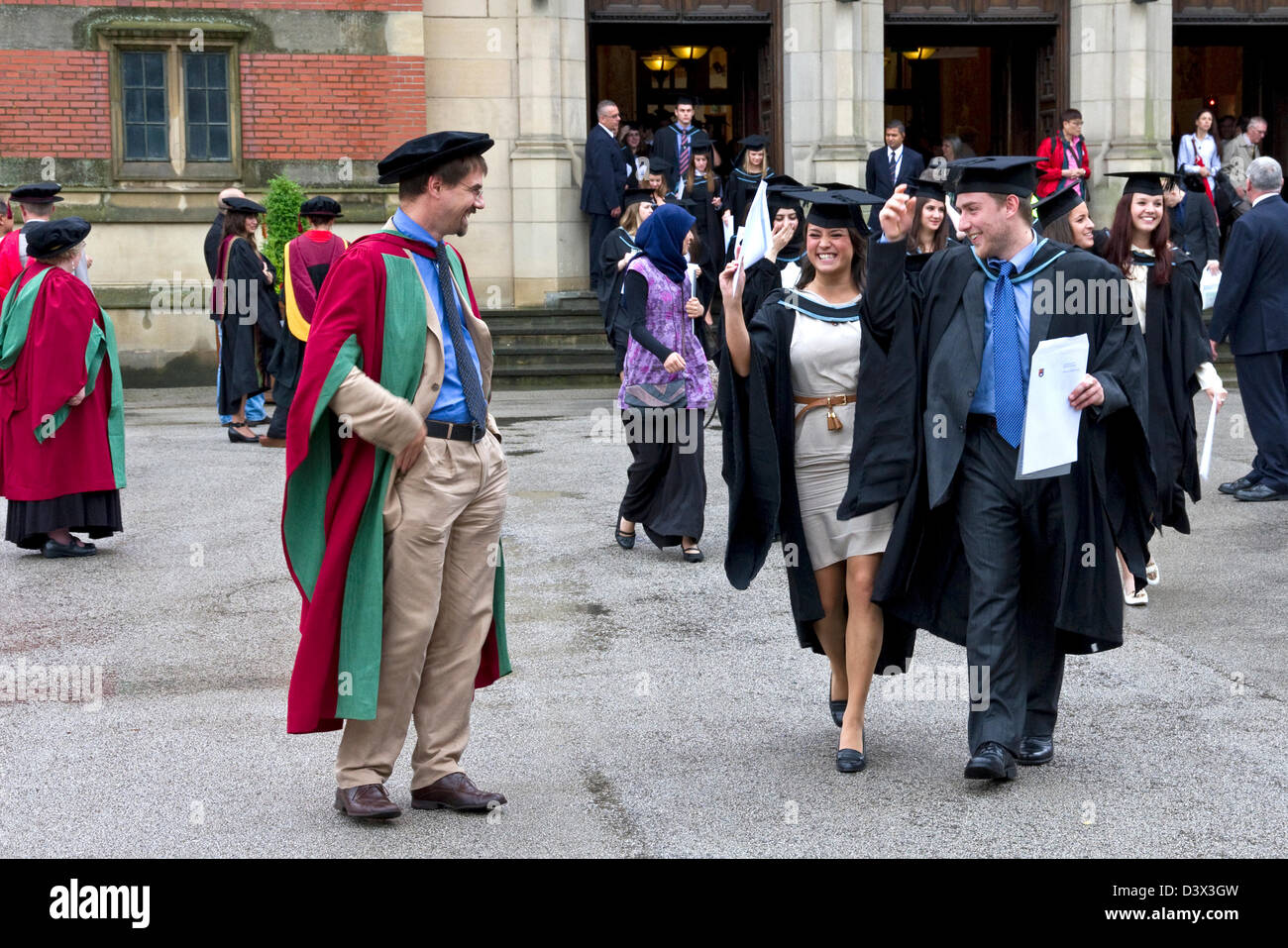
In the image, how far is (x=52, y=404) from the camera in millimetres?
9617

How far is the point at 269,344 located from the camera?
1489 centimetres

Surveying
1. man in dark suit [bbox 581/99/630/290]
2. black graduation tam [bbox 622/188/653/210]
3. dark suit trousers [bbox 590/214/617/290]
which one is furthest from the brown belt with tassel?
dark suit trousers [bbox 590/214/617/290]

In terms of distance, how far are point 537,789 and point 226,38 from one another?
1481cm

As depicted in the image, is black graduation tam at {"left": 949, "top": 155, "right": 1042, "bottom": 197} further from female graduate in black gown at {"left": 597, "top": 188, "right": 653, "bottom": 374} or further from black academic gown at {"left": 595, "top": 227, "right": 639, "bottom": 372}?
female graduate in black gown at {"left": 597, "top": 188, "right": 653, "bottom": 374}

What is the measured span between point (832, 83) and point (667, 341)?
1102 centimetres

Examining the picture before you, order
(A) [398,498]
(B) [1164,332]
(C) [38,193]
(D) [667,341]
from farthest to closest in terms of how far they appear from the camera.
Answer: (C) [38,193] → (D) [667,341] → (B) [1164,332] → (A) [398,498]

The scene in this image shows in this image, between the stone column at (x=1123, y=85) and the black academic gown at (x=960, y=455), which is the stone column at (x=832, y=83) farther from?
the black academic gown at (x=960, y=455)

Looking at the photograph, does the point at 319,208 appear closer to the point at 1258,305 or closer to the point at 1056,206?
the point at 1258,305

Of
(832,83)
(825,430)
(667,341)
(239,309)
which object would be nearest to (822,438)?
(825,430)

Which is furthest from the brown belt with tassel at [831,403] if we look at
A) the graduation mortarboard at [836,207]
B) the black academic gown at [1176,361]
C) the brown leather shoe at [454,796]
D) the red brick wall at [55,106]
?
the red brick wall at [55,106]

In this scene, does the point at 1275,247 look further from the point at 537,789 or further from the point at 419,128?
the point at 419,128

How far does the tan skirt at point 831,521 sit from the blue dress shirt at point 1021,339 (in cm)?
47

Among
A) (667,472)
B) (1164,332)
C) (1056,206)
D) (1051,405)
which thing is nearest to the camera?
(1051,405)

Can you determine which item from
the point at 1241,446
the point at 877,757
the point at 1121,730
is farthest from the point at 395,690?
the point at 1241,446
